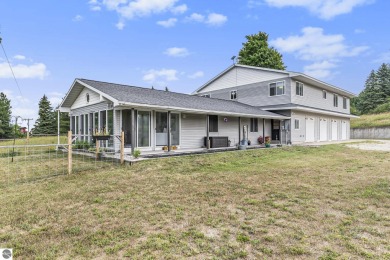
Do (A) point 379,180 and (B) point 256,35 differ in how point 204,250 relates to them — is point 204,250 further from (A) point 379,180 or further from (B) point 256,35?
(B) point 256,35

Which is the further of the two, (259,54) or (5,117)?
(5,117)

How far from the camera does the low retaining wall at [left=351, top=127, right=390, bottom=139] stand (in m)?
27.2

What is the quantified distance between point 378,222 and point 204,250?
9.49ft

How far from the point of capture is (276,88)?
18.9 meters

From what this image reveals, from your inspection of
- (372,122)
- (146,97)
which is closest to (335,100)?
(372,122)

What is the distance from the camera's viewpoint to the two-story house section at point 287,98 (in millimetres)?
18219

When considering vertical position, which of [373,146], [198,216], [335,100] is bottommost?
[198,216]

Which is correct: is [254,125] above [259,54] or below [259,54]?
below

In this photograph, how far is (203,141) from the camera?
14016mm

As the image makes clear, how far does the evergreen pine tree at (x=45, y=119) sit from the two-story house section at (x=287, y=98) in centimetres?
2818

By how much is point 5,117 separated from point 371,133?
55626mm

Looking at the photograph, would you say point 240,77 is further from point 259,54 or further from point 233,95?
point 259,54

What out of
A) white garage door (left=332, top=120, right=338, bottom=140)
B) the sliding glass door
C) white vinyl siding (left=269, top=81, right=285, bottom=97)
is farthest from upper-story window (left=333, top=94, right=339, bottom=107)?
the sliding glass door

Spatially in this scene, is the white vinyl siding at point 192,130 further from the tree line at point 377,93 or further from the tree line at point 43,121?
the tree line at point 377,93
